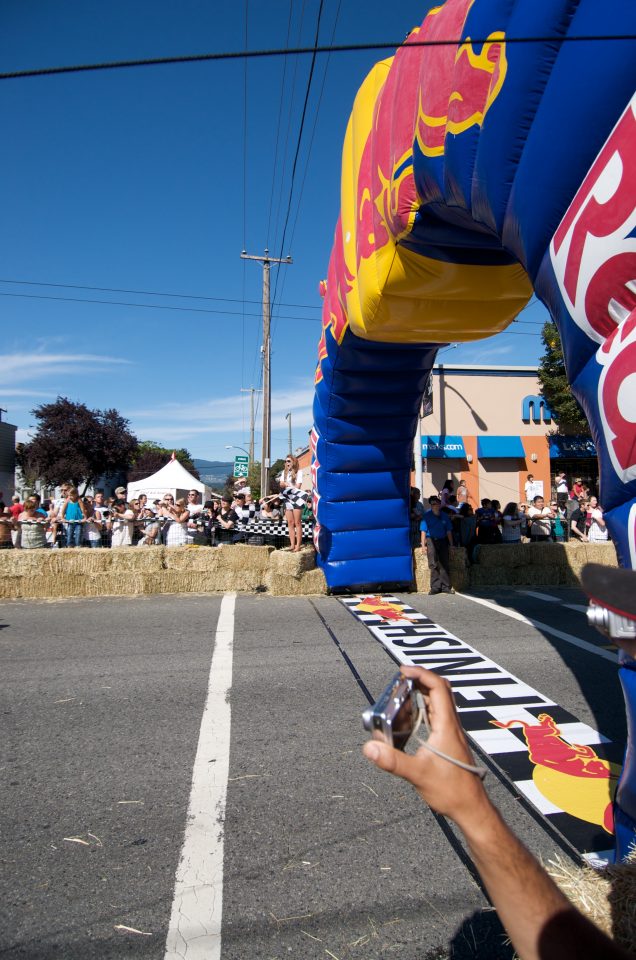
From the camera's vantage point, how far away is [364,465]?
8.76 meters

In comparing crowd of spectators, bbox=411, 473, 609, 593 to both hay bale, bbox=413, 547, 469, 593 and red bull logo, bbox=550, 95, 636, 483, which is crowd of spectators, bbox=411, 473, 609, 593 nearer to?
hay bale, bbox=413, 547, 469, 593

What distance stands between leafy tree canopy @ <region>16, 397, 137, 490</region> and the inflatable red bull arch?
31.6 metres

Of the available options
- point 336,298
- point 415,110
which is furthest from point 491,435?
point 415,110

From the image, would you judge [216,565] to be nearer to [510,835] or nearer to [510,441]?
[510,835]

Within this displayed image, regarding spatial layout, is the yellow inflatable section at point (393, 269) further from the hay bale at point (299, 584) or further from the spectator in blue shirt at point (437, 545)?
the hay bale at point (299, 584)

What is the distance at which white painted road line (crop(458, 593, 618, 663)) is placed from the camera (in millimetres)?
5949

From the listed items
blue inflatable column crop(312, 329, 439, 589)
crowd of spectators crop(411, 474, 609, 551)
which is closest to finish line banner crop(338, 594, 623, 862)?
blue inflatable column crop(312, 329, 439, 589)

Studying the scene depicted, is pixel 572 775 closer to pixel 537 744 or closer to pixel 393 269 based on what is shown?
pixel 537 744

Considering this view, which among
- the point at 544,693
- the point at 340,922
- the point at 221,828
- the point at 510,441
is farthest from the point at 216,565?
the point at 510,441

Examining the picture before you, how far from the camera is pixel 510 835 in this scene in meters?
1.09

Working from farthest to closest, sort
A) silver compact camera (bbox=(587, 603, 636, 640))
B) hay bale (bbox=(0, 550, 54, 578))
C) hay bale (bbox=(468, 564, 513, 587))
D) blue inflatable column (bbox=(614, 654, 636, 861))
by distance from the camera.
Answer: hay bale (bbox=(468, 564, 513, 587)) → hay bale (bbox=(0, 550, 54, 578)) → blue inflatable column (bbox=(614, 654, 636, 861)) → silver compact camera (bbox=(587, 603, 636, 640))

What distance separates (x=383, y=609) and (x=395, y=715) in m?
7.04

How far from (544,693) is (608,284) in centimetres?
352

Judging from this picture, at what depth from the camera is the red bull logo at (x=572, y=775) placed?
3.09m
